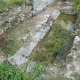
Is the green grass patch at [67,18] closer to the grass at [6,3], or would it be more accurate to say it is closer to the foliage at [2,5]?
the grass at [6,3]

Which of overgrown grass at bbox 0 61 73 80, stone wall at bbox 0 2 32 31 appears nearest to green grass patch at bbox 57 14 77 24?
stone wall at bbox 0 2 32 31

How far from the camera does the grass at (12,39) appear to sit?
19.8 ft

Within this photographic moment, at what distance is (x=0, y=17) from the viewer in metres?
7.03

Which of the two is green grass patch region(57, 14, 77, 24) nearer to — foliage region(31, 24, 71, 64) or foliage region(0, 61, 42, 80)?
foliage region(31, 24, 71, 64)

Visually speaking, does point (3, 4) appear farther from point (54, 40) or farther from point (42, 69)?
point (42, 69)

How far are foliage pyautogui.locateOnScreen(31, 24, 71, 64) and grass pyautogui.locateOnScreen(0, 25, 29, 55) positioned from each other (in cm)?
62

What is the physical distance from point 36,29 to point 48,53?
3.70 ft

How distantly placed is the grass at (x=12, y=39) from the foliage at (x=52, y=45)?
2.05 ft

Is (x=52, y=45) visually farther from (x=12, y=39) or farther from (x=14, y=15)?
(x=14, y=15)

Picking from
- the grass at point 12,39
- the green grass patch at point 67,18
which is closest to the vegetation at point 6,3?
the grass at point 12,39

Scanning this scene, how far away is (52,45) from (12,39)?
3.94ft

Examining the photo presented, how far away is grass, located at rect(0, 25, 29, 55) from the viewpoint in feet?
19.8

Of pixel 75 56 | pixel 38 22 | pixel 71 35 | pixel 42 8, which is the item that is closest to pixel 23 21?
pixel 38 22

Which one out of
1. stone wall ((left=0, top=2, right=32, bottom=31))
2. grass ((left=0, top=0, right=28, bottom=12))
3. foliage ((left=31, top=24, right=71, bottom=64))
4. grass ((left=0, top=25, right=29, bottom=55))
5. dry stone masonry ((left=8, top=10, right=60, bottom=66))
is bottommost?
foliage ((left=31, top=24, right=71, bottom=64))
